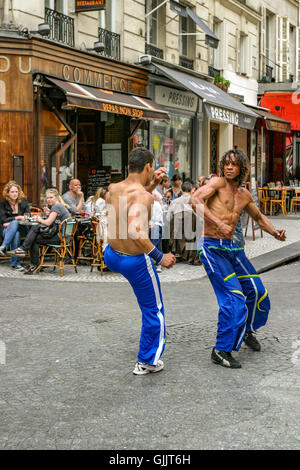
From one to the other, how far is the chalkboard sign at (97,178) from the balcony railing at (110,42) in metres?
2.73

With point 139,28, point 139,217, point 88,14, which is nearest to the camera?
point 139,217

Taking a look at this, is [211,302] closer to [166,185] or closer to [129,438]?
[129,438]

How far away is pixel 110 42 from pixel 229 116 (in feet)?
13.8

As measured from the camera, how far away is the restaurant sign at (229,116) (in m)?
17.5

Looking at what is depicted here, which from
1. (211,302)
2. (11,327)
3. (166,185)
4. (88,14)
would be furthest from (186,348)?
(88,14)

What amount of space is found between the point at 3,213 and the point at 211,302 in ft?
16.0

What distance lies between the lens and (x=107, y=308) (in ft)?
26.7

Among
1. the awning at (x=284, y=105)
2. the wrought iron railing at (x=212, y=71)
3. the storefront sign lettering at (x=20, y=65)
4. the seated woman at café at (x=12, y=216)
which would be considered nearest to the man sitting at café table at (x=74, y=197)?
the seated woman at café at (x=12, y=216)

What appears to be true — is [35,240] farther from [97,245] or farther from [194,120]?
[194,120]

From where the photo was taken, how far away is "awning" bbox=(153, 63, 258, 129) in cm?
1739

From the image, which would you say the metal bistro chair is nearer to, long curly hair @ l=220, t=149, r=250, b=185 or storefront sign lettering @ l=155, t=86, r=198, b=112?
long curly hair @ l=220, t=149, r=250, b=185

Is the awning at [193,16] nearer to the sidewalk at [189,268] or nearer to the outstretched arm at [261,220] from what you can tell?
the sidewalk at [189,268]

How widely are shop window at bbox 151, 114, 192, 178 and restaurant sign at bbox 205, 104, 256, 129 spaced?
1.88 meters

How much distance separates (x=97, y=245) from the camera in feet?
37.7
